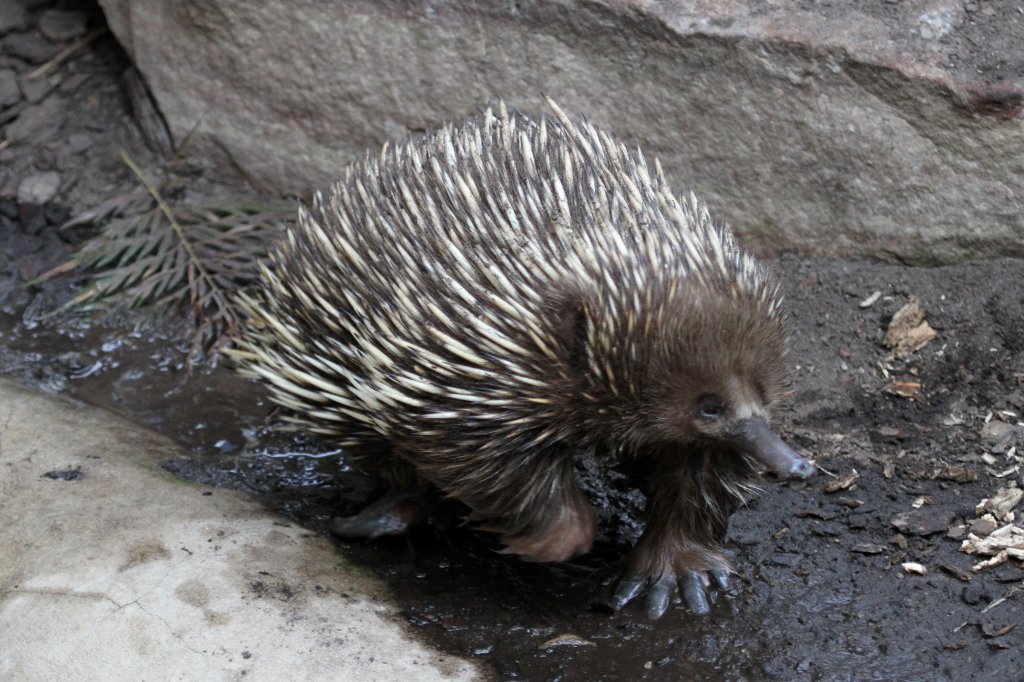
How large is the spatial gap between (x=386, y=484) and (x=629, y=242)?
71.0 inches

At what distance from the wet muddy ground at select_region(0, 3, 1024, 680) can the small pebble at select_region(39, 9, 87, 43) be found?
183 cm

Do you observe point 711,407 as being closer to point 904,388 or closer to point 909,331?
point 904,388

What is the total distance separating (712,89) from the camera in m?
5.45

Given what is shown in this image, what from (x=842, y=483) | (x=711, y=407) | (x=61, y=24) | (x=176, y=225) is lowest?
(x=176, y=225)

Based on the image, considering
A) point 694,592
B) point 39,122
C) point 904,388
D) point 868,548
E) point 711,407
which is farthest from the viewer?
point 39,122

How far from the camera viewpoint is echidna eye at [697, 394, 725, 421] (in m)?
3.47

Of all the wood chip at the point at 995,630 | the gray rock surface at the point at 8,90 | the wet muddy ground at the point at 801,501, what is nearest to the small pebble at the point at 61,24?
the gray rock surface at the point at 8,90

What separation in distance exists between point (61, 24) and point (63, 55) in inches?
8.8

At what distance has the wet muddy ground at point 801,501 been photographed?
12.8ft

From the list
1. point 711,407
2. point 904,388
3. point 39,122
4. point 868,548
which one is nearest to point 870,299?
point 904,388

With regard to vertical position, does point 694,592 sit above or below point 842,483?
below

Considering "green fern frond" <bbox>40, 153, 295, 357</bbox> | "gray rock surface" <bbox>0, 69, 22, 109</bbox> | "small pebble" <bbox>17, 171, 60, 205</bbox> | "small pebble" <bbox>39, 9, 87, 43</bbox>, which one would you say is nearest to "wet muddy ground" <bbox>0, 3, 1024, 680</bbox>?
"green fern frond" <bbox>40, 153, 295, 357</bbox>

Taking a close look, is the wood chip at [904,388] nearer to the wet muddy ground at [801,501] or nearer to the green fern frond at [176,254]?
the wet muddy ground at [801,501]

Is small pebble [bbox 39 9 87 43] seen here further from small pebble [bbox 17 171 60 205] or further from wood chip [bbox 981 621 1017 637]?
wood chip [bbox 981 621 1017 637]
